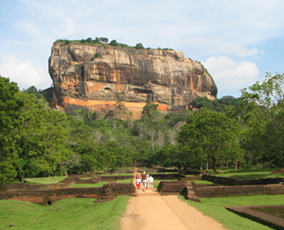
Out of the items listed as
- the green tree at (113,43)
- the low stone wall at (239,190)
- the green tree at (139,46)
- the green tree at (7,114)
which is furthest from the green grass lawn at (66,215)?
the green tree at (139,46)

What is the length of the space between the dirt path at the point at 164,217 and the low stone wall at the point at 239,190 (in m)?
2.16

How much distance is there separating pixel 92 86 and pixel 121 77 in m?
11.0

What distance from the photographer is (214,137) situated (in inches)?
1249

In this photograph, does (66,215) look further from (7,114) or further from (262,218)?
(262,218)

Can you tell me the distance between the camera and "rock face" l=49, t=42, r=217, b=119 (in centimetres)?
9894

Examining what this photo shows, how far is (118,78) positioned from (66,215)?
93.2m

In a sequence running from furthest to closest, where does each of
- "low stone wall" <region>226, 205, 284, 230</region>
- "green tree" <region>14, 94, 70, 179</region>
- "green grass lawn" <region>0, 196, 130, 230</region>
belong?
"green tree" <region>14, 94, 70, 179</region> → "green grass lawn" <region>0, 196, 130, 230</region> → "low stone wall" <region>226, 205, 284, 230</region>

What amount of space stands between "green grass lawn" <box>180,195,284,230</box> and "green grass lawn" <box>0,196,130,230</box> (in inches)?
121

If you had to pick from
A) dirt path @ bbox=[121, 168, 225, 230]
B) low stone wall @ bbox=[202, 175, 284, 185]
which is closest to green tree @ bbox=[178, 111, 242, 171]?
low stone wall @ bbox=[202, 175, 284, 185]

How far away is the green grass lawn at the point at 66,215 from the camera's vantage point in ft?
30.2

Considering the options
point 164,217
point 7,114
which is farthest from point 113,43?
point 164,217

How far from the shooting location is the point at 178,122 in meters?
94.6

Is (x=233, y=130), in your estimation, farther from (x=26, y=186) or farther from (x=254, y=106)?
(x=26, y=186)

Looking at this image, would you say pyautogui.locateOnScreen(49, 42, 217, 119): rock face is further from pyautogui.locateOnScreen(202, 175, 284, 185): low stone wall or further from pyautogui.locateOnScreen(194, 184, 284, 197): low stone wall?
pyautogui.locateOnScreen(194, 184, 284, 197): low stone wall
